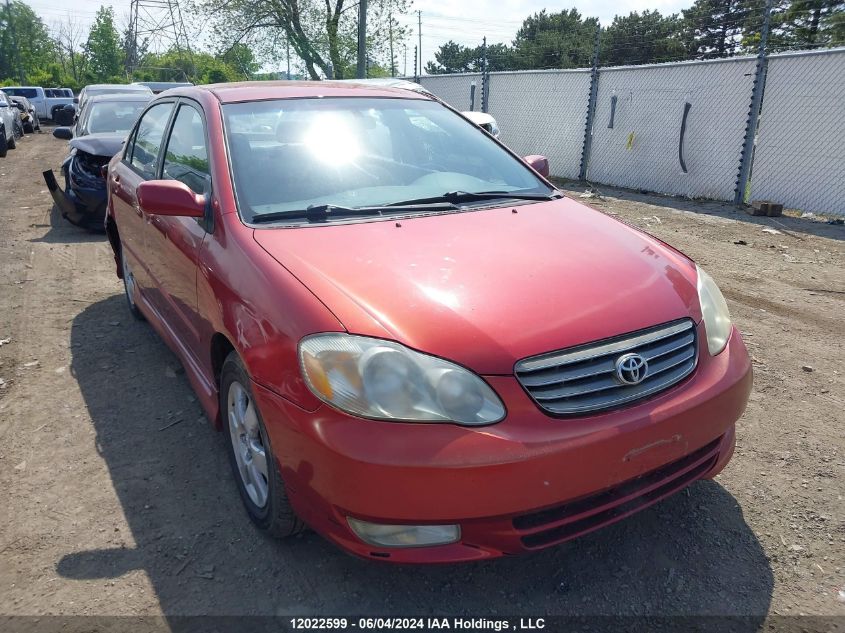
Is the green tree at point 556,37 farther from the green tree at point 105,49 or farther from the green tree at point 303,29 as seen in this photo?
the green tree at point 105,49

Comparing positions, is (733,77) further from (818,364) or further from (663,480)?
(663,480)

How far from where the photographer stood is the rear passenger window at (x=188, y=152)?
3.15 meters

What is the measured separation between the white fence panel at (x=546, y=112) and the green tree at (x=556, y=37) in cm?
2621

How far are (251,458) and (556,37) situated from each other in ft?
167

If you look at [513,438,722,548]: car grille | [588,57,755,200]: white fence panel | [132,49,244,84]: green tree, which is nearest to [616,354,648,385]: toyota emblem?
[513,438,722,548]: car grille

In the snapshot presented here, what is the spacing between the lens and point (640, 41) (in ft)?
118

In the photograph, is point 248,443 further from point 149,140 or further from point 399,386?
point 149,140

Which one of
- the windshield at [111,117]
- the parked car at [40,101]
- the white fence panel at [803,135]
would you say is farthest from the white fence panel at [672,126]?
the parked car at [40,101]

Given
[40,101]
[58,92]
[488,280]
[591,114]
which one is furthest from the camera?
[58,92]

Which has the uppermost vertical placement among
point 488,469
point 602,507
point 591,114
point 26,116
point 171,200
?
point 591,114

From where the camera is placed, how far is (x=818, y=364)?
4.11m

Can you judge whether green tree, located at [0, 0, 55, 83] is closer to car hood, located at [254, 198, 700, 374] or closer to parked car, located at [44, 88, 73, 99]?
parked car, located at [44, 88, 73, 99]

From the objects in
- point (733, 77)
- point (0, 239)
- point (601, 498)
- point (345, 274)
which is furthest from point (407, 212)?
point (733, 77)

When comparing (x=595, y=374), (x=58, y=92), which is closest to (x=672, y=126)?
(x=595, y=374)
